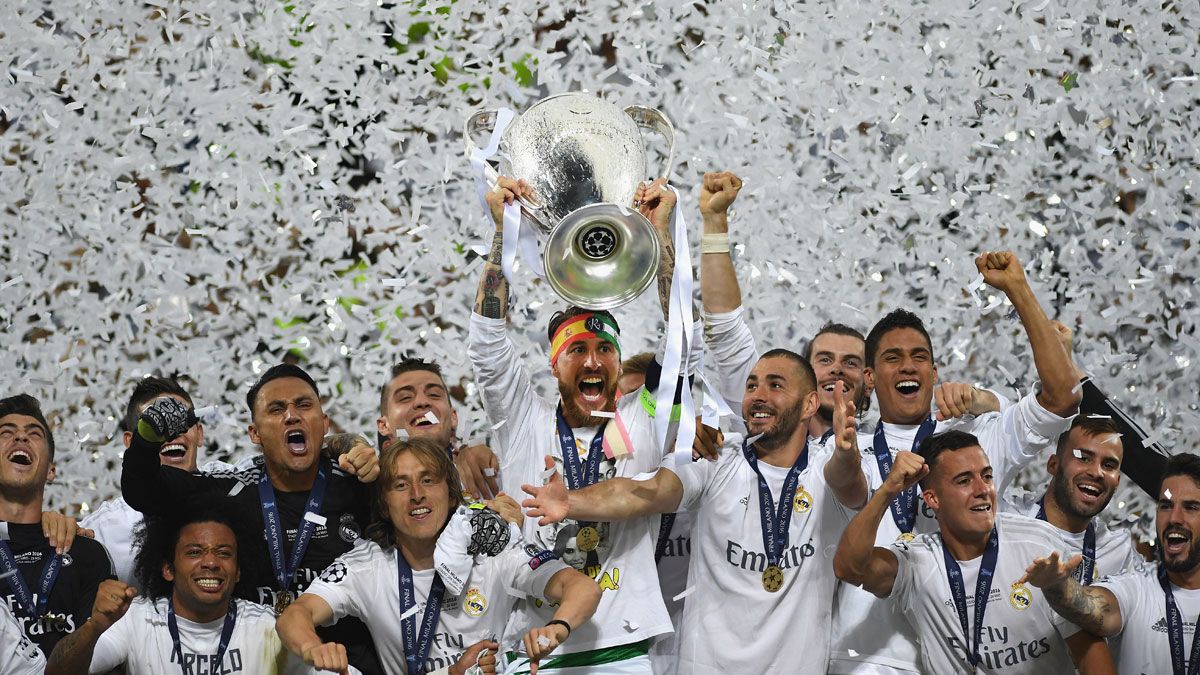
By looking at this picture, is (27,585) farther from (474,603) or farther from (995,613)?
(995,613)

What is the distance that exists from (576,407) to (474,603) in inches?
24.8

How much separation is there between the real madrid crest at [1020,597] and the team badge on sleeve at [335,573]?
1.91 meters

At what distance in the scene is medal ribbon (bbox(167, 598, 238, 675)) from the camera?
13.3ft

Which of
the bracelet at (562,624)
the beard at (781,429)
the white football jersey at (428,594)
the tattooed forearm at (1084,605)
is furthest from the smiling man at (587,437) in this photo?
the tattooed forearm at (1084,605)

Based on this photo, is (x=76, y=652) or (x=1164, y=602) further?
(x=1164, y=602)

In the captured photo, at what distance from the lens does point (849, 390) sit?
4.86 m

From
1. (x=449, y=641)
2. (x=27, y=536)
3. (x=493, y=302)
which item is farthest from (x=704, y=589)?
(x=27, y=536)

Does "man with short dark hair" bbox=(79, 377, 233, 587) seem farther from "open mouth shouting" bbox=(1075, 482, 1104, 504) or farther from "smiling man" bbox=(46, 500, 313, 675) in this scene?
"open mouth shouting" bbox=(1075, 482, 1104, 504)

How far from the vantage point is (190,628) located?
4.09 meters

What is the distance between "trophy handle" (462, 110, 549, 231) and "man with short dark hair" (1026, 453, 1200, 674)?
1874 mm

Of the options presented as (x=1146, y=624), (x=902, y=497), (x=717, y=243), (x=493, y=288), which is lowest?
(x=1146, y=624)

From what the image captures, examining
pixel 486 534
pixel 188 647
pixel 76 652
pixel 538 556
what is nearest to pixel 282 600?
pixel 188 647

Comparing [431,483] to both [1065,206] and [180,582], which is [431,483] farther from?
[1065,206]

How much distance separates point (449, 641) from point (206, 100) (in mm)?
3235
